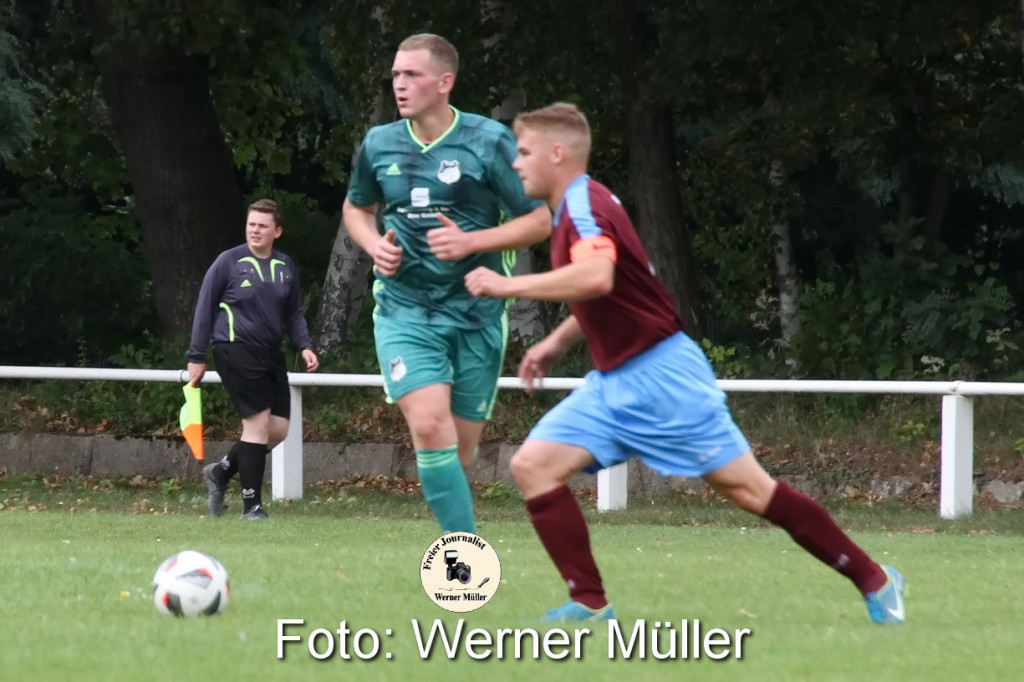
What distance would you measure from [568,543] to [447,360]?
1.79 meters

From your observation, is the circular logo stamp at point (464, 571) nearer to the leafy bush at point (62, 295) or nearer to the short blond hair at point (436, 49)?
the short blond hair at point (436, 49)

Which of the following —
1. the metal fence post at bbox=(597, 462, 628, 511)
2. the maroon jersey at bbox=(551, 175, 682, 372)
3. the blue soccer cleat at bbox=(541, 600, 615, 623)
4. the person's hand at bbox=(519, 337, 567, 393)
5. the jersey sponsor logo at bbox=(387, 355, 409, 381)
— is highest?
the maroon jersey at bbox=(551, 175, 682, 372)

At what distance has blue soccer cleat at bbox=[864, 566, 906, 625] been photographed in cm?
641

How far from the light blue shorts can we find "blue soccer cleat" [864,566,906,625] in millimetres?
694

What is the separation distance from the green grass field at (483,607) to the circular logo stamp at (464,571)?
68 millimetres

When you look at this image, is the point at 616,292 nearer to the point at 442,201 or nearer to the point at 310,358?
the point at 442,201

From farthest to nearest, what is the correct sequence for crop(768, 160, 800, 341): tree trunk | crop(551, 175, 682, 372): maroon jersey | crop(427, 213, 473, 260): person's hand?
crop(768, 160, 800, 341): tree trunk, crop(427, 213, 473, 260): person's hand, crop(551, 175, 682, 372): maroon jersey

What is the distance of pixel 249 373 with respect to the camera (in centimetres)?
1247

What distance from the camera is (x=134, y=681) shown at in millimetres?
5105

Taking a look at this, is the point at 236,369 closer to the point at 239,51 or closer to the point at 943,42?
the point at 239,51

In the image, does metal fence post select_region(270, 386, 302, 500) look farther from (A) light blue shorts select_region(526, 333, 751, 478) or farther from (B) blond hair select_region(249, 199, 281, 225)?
(A) light blue shorts select_region(526, 333, 751, 478)

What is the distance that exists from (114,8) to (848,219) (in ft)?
42.8

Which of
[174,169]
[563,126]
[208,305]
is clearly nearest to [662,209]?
[174,169]

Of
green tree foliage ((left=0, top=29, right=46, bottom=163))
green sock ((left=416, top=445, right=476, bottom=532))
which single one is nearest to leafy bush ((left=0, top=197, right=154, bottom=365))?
green tree foliage ((left=0, top=29, right=46, bottom=163))
